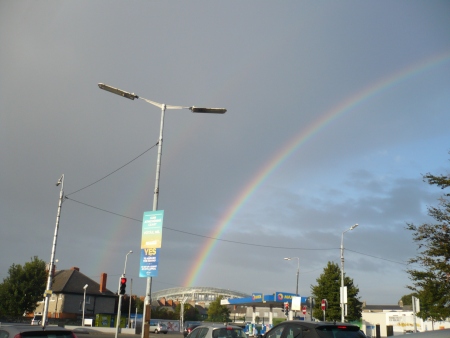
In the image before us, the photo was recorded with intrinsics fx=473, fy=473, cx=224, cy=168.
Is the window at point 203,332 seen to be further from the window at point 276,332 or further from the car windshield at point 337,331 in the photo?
the car windshield at point 337,331

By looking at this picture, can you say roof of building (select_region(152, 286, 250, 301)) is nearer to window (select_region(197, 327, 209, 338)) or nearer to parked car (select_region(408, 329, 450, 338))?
window (select_region(197, 327, 209, 338))

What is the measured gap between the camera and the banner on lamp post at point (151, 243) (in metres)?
17.4

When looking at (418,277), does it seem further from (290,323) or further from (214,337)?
(290,323)

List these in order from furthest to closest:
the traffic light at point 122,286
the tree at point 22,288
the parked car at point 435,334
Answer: the tree at point 22,288 → the traffic light at point 122,286 → the parked car at point 435,334

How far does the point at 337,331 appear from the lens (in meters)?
10.1

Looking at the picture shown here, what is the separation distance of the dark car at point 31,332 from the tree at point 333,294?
4725 cm

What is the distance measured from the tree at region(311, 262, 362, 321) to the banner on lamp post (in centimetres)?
3984

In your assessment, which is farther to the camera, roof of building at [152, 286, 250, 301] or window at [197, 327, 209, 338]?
roof of building at [152, 286, 250, 301]

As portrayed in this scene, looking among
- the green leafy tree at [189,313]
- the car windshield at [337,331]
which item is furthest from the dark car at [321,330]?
the green leafy tree at [189,313]

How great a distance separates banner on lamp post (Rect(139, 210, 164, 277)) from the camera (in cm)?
1744

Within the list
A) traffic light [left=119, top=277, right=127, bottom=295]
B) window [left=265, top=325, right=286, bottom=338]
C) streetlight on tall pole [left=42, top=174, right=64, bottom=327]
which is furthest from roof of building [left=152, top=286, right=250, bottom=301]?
window [left=265, top=325, right=286, bottom=338]

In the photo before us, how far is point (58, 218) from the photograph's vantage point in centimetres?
3098

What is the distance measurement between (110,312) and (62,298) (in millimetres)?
10076

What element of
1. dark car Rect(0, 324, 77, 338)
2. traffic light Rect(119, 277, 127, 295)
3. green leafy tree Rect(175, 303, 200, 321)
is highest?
traffic light Rect(119, 277, 127, 295)
